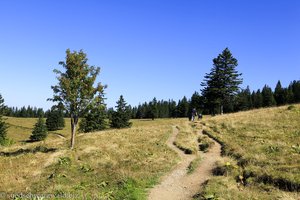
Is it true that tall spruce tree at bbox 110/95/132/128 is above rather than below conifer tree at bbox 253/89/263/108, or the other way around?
below

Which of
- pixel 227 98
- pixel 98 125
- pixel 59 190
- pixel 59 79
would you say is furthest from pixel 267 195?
pixel 98 125

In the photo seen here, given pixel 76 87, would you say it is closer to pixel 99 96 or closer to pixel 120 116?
pixel 99 96

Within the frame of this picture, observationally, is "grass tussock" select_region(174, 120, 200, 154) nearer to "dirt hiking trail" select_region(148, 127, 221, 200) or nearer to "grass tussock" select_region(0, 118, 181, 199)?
"grass tussock" select_region(0, 118, 181, 199)

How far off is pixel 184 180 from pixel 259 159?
539 centimetres

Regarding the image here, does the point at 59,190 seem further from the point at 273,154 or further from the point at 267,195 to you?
the point at 273,154

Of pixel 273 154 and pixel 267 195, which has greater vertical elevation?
pixel 273 154

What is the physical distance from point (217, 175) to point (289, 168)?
4.21 m

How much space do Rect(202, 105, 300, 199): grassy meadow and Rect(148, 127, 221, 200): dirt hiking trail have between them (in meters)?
0.96

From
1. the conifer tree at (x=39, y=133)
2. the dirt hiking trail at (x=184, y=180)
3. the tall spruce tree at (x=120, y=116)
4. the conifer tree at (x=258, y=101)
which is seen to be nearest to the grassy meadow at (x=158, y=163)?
the dirt hiking trail at (x=184, y=180)

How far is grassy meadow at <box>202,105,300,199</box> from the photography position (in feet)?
48.1

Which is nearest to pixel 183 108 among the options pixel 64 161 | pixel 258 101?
pixel 258 101

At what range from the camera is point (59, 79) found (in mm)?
30000

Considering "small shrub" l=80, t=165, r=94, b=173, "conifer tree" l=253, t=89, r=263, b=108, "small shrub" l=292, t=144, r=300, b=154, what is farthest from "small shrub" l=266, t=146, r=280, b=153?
"conifer tree" l=253, t=89, r=263, b=108

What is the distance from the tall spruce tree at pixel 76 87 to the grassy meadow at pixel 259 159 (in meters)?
13.6
